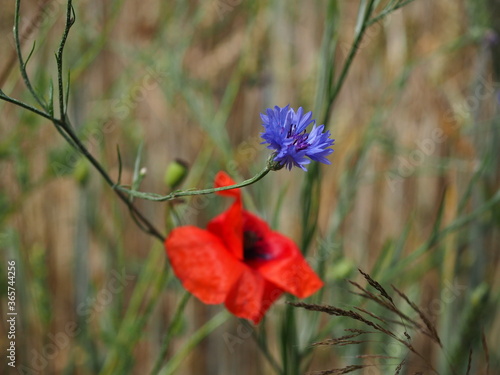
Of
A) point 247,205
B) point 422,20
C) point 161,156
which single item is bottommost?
point 247,205

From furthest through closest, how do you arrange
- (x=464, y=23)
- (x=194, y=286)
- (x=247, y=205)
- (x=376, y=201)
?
(x=376, y=201) < (x=464, y=23) < (x=247, y=205) < (x=194, y=286)

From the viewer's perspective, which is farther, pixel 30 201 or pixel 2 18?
pixel 30 201

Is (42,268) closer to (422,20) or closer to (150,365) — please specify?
(150,365)

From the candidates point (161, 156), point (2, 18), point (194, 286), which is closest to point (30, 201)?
point (161, 156)

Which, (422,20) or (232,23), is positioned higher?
(422,20)

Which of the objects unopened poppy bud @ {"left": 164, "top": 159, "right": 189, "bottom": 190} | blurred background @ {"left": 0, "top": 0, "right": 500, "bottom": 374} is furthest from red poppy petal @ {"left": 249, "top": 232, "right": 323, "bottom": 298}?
blurred background @ {"left": 0, "top": 0, "right": 500, "bottom": 374}

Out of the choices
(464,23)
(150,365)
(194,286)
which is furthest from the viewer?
(150,365)

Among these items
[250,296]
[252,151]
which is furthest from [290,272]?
[252,151]
